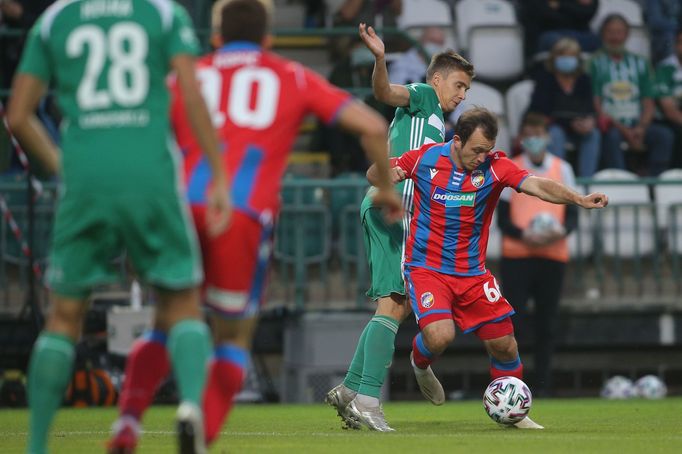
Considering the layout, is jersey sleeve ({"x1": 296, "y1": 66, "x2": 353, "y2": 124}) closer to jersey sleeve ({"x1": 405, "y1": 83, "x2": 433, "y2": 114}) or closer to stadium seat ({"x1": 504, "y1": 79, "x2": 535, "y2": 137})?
jersey sleeve ({"x1": 405, "y1": 83, "x2": 433, "y2": 114})

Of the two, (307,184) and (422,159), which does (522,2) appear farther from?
(422,159)

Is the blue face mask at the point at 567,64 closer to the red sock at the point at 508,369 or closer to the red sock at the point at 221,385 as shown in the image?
the red sock at the point at 508,369

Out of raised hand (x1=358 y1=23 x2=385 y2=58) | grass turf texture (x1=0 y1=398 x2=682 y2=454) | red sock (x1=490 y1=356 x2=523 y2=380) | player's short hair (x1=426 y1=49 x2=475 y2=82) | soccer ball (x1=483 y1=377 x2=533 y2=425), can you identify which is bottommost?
grass turf texture (x1=0 y1=398 x2=682 y2=454)

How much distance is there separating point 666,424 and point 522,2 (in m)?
8.98

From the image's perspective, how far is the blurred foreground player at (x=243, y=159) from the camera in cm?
579

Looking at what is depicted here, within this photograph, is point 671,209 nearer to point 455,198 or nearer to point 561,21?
point 561,21

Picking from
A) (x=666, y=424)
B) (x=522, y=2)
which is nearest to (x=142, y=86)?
(x=666, y=424)

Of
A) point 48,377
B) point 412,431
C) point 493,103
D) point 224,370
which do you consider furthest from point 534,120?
point 48,377

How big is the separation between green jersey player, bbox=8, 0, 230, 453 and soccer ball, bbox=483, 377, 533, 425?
3.36 metres

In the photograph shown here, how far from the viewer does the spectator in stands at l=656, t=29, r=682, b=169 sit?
16391mm

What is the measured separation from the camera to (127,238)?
18.4 ft

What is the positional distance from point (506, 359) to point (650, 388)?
5.49m

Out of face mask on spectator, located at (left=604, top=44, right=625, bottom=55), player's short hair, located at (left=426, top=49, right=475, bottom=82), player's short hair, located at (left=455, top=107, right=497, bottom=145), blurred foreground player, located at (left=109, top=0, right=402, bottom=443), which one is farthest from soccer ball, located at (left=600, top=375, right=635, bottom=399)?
blurred foreground player, located at (left=109, top=0, right=402, bottom=443)

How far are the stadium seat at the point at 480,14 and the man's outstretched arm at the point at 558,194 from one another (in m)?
8.99
